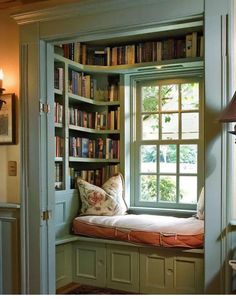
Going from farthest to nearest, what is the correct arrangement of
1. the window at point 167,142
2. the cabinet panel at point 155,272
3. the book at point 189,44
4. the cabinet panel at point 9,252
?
the window at point 167,142 → the book at point 189,44 → the cabinet panel at point 155,272 → the cabinet panel at point 9,252

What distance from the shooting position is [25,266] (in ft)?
9.53

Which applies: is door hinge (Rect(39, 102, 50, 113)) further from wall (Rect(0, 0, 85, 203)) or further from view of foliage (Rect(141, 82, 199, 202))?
view of foliage (Rect(141, 82, 199, 202))

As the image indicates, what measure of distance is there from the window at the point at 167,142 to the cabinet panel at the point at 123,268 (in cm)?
72

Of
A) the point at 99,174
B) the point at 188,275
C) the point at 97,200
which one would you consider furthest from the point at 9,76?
the point at 188,275

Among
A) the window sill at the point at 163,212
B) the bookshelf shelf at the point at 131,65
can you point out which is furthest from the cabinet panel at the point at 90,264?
the bookshelf shelf at the point at 131,65

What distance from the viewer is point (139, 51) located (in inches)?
166

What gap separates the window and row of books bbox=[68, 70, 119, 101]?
26cm

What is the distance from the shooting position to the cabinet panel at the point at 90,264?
12.8 feet

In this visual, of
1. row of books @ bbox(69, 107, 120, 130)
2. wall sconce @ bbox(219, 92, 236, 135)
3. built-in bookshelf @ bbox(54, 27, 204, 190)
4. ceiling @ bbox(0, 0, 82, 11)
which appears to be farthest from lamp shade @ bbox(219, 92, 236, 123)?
row of books @ bbox(69, 107, 120, 130)

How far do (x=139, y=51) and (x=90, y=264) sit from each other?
2.34 meters

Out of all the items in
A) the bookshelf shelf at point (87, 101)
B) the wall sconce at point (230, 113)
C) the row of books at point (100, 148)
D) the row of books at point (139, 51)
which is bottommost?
the row of books at point (100, 148)

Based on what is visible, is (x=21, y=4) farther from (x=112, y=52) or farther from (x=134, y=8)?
(x=112, y=52)

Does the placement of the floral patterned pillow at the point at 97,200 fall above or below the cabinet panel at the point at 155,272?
above

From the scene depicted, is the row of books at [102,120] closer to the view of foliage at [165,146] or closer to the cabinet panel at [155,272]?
the view of foliage at [165,146]
